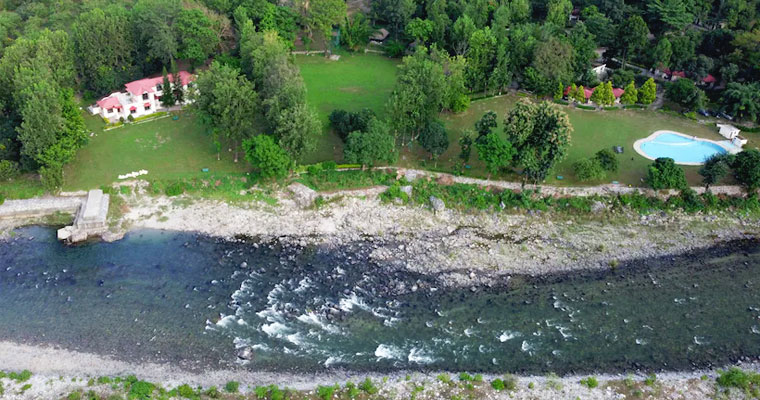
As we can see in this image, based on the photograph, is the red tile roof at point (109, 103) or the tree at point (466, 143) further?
the red tile roof at point (109, 103)

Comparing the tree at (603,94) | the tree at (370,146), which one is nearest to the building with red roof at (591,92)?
the tree at (603,94)

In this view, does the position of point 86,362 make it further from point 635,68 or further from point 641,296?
point 635,68

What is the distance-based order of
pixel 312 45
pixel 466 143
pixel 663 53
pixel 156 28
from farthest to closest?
pixel 312 45 < pixel 663 53 < pixel 156 28 < pixel 466 143

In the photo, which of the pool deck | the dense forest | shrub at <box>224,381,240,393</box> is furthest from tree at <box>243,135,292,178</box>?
the pool deck

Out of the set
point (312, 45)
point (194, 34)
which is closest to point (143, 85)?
point (194, 34)

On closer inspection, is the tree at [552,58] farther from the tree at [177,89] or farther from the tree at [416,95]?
the tree at [177,89]

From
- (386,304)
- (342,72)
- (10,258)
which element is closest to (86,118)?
(10,258)

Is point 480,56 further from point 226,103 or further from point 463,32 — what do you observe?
point 226,103
